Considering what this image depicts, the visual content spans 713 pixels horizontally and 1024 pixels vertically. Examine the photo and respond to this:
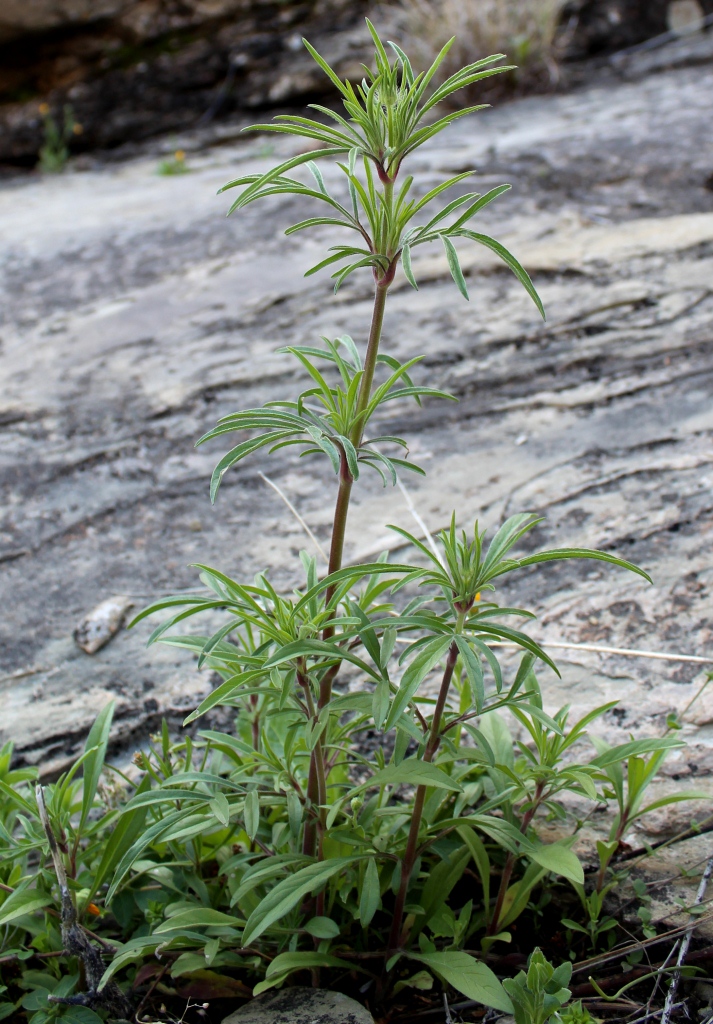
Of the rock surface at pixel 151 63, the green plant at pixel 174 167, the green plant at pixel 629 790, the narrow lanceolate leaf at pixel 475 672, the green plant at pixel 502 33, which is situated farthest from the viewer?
the rock surface at pixel 151 63

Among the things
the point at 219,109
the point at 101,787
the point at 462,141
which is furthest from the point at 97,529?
the point at 219,109

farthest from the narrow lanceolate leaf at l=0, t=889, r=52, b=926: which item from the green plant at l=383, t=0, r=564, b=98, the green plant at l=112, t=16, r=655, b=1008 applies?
the green plant at l=383, t=0, r=564, b=98

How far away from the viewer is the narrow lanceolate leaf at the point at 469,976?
1.35 m

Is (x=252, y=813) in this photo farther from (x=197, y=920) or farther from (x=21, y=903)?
(x=21, y=903)

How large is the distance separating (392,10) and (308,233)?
4087 mm

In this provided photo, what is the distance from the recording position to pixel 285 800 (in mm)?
1485

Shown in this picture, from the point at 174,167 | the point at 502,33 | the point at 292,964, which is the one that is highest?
the point at 502,33

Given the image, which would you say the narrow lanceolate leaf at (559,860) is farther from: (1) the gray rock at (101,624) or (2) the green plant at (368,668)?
(1) the gray rock at (101,624)

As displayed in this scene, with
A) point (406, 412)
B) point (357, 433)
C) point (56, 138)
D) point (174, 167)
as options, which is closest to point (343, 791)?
point (357, 433)

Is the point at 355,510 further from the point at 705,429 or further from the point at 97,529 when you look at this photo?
the point at 705,429

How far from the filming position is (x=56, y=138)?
7121mm

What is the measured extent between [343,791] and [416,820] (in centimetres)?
33

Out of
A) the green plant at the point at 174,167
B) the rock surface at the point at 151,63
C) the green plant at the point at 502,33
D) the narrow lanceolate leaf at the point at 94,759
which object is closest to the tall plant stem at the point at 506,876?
the narrow lanceolate leaf at the point at 94,759

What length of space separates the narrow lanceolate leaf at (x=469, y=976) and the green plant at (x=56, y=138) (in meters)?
7.14
